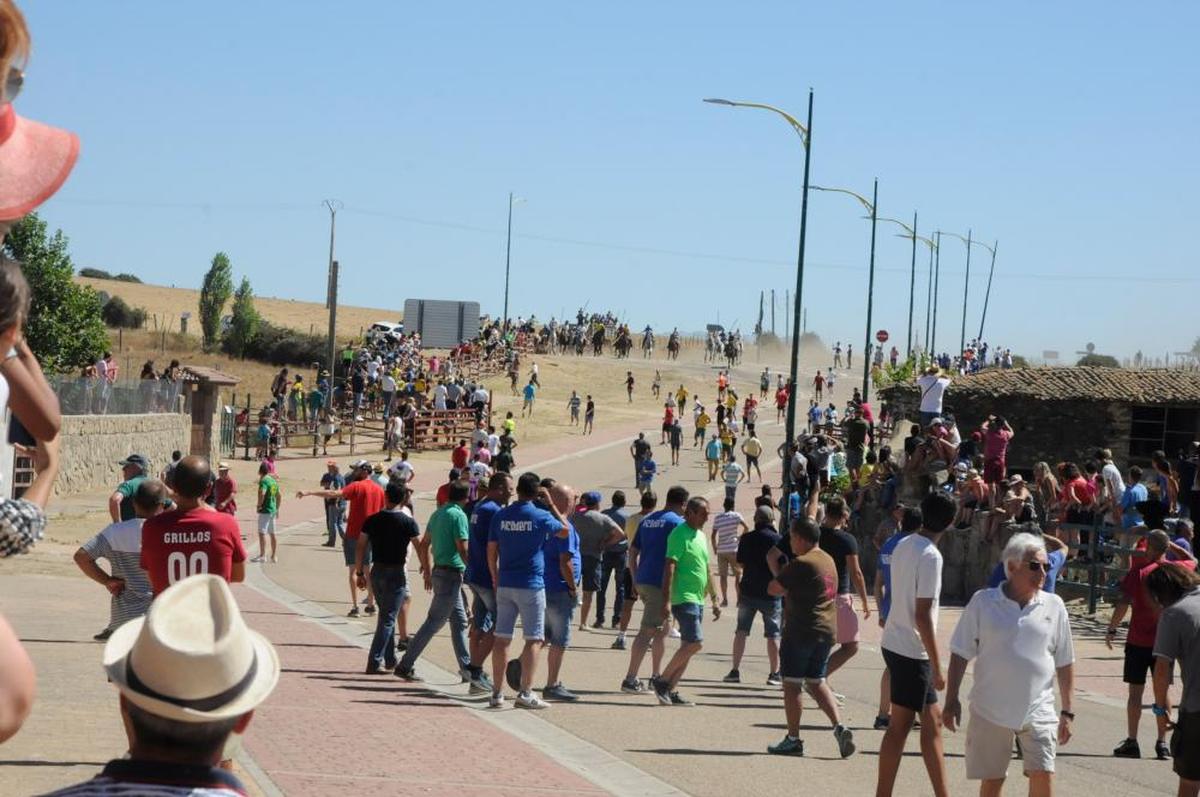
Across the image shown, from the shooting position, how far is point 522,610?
1270 centimetres

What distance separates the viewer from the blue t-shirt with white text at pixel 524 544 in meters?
12.6

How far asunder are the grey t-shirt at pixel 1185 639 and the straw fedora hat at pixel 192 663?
21.3 feet

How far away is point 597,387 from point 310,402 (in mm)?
24565

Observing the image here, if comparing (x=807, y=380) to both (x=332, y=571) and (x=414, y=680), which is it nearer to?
(x=332, y=571)

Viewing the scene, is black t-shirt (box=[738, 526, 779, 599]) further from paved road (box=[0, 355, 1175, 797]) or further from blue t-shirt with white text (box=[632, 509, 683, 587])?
paved road (box=[0, 355, 1175, 797])

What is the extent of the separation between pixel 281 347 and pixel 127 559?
80.0m

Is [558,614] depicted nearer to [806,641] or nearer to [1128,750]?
[806,641]

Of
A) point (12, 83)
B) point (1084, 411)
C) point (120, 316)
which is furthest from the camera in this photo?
point (120, 316)

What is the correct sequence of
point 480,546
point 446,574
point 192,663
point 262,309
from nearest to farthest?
point 192,663 → point 480,546 → point 446,574 → point 262,309

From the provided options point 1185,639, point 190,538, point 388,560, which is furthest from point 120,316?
point 1185,639

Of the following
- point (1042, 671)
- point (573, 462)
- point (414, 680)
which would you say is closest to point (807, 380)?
point (573, 462)

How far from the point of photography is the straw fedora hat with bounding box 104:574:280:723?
3.24m

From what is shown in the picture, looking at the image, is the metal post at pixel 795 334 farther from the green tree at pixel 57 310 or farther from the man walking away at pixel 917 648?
the green tree at pixel 57 310

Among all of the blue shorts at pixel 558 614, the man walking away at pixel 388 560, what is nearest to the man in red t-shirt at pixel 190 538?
the blue shorts at pixel 558 614
